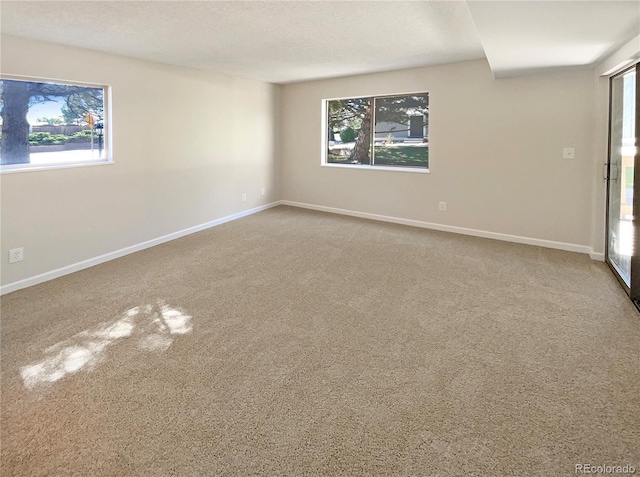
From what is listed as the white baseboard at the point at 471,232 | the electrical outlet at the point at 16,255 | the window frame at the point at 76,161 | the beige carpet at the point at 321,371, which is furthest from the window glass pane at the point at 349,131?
the electrical outlet at the point at 16,255

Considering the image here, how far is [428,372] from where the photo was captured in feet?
7.66

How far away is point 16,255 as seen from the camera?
12.0ft

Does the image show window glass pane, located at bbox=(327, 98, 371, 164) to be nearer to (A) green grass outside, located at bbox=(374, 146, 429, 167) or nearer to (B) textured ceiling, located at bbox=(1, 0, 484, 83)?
(A) green grass outside, located at bbox=(374, 146, 429, 167)

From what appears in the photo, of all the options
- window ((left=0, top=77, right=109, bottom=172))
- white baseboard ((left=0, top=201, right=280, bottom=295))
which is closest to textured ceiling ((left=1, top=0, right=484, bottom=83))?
window ((left=0, top=77, right=109, bottom=172))

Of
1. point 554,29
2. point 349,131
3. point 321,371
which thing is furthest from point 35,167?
point 349,131

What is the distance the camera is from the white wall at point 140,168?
3721mm

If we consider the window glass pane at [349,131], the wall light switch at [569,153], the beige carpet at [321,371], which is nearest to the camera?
the beige carpet at [321,371]

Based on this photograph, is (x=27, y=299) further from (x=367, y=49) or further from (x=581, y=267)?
(x=581, y=267)

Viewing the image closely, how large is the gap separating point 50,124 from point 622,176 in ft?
18.4

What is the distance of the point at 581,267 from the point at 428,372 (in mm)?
2848

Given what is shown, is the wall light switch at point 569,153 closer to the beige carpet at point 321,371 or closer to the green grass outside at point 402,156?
the beige carpet at point 321,371

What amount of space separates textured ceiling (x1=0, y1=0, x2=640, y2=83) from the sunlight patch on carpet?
2262mm

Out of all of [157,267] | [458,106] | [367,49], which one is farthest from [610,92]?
[157,267]

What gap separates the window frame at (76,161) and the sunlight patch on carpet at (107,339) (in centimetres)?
177
